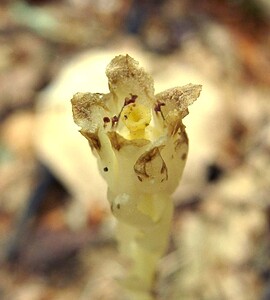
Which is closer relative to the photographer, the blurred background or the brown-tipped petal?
the brown-tipped petal

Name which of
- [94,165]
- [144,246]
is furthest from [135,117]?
[94,165]

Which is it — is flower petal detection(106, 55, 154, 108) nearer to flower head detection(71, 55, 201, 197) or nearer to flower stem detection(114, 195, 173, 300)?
flower head detection(71, 55, 201, 197)

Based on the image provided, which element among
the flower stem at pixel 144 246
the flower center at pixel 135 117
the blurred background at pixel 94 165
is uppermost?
the blurred background at pixel 94 165

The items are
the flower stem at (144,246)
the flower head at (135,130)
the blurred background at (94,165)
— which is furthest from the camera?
the blurred background at (94,165)

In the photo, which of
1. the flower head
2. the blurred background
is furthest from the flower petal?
the blurred background

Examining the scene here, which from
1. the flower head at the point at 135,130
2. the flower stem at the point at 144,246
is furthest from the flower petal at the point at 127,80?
the flower stem at the point at 144,246

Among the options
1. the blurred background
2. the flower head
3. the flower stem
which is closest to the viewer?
the flower head

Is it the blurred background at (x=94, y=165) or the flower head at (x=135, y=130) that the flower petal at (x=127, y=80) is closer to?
the flower head at (x=135, y=130)
